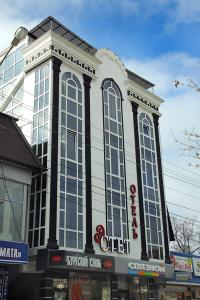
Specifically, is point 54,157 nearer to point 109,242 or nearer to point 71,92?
point 71,92

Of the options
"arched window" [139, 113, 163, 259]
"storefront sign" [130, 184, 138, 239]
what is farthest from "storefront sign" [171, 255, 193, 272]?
"storefront sign" [130, 184, 138, 239]

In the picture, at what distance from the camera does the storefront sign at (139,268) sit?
83.8 ft

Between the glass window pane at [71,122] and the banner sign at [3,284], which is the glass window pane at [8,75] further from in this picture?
the banner sign at [3,284]

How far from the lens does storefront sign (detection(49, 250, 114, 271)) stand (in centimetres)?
2227

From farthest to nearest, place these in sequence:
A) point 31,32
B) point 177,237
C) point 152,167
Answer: point 177,237 → point 152,167 → point 31,32

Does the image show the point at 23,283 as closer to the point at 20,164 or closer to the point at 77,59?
the point at 20,164

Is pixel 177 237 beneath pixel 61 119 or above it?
beneath

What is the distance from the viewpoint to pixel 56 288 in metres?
23.3

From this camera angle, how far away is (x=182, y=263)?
3247 centimetres

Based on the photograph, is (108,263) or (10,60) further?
(10,60)

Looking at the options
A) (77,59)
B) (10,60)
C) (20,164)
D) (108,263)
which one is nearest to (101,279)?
(108,263)

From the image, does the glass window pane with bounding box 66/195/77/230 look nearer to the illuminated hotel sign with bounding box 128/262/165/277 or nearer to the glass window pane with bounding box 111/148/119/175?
the illuminated hotel sign with bounding box 128/262/165/277

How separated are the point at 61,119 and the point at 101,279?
1040 cm

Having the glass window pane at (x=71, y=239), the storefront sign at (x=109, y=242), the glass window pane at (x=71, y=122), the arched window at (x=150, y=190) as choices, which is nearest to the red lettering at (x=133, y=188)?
the arched window at (x=150, y=190)
